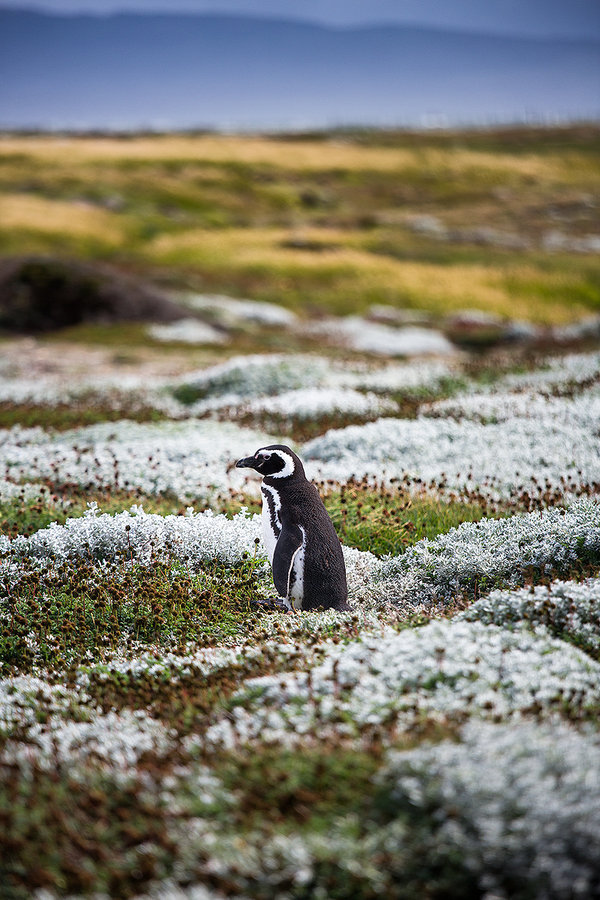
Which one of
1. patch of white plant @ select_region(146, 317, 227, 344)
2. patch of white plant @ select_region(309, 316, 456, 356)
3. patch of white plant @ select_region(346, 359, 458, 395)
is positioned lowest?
patch of white plant @ select_region(309, 316, 456, 356)

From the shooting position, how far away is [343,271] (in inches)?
A: 2372

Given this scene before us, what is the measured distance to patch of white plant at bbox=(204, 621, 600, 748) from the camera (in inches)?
246

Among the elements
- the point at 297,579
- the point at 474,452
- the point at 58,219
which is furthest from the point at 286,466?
the point at 58,219

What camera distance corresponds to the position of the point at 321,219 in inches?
3583

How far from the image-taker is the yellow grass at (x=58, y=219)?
64.5m

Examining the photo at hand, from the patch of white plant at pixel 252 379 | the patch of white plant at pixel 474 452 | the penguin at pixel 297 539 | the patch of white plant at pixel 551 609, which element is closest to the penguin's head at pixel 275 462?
the penguin at pixel 297 539

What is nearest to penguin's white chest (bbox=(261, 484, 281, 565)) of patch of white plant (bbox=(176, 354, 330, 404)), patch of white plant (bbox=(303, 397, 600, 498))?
patch of white plant (bbox=(303, 397, 600, 498))

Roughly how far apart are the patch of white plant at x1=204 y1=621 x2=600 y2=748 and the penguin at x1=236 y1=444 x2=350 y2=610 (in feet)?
4.24

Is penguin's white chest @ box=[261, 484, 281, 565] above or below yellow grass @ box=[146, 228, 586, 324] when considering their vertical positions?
above

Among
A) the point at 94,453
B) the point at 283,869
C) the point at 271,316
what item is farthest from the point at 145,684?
the point at 271,316

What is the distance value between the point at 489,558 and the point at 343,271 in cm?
5251

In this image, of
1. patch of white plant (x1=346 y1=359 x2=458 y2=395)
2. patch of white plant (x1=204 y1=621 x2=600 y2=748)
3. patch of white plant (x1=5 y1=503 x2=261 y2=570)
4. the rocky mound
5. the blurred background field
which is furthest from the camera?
the blurred background field

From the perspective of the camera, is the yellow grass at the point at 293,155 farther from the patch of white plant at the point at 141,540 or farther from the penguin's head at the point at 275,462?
the penguin's head at the point at 275,462

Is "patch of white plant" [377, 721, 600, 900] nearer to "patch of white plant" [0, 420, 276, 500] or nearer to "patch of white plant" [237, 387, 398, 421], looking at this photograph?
"patch of white plant" [0, 420, 276, 500]
